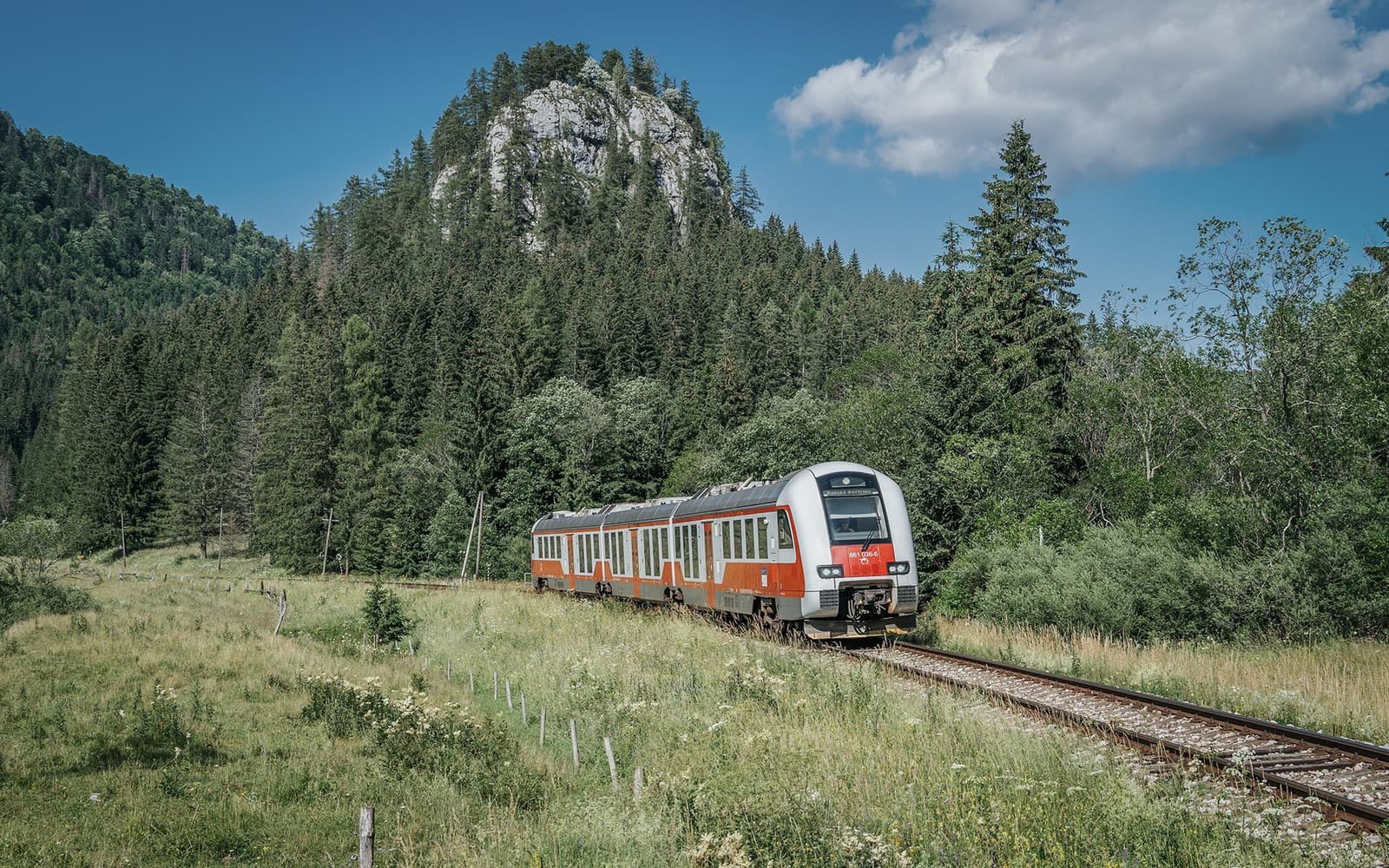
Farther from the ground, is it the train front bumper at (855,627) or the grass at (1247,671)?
the train front bumper at (855,627)

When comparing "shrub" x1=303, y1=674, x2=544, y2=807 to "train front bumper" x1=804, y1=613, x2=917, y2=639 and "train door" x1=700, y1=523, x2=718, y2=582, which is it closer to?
"train front bumper" x1=804, y1=613, x2=917, y2=639

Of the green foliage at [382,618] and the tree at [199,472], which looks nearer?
the green foliage at [382,618]

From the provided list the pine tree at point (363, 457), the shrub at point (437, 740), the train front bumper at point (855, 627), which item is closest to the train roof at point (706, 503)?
the train front bumper at point (855, 627)

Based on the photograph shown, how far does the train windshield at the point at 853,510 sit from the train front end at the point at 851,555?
2cm

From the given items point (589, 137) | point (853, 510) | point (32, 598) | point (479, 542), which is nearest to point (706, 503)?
point (853, 510)

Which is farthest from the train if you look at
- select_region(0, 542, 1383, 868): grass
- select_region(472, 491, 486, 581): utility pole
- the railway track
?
select_region(472, 491, 486, 581): utility pole

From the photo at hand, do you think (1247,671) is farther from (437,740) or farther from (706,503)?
(706,503)

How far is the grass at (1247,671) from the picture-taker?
11.2 metres

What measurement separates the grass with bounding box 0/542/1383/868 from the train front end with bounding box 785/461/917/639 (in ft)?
5.14

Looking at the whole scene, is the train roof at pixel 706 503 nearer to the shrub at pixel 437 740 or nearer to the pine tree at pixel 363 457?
the shrub at pixel 437 740

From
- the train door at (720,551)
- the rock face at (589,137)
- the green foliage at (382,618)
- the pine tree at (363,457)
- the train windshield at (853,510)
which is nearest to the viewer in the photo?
the train windshield at (853,510)

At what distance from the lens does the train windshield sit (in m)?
18.4

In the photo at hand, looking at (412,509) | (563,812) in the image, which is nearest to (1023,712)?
(563,812)

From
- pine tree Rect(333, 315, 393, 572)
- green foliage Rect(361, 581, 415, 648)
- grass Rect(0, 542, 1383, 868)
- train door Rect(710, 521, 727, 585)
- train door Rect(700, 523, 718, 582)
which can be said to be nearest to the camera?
grass Rect(0, 542, 1383, 868)
